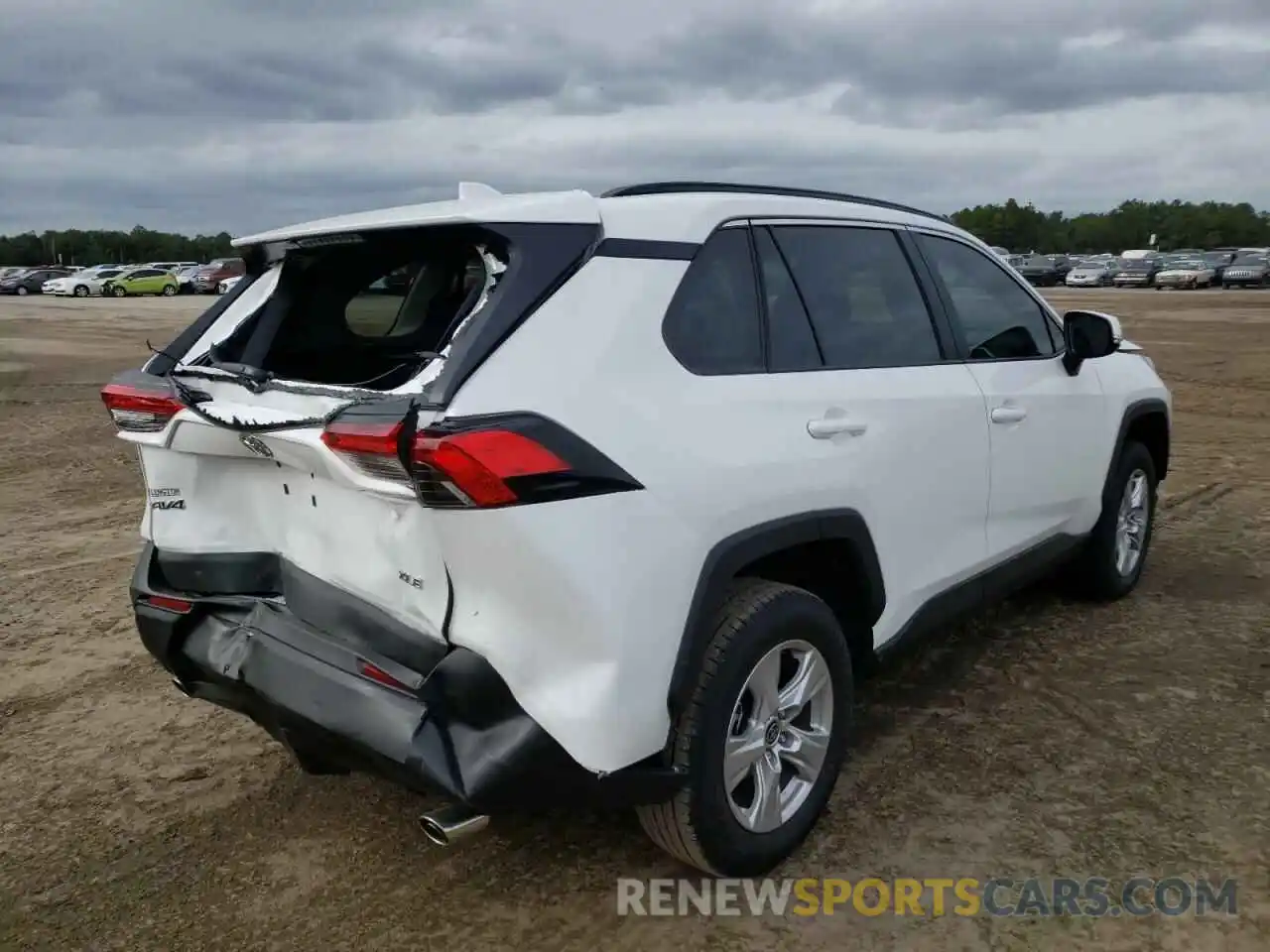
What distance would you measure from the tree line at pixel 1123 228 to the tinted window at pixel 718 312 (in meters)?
104

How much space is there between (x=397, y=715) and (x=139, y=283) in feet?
173

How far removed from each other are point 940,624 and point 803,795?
903mm

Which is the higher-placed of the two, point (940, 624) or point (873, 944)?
point (940, 624)

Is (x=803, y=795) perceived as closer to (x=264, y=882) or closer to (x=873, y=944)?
(x=873, y=944)

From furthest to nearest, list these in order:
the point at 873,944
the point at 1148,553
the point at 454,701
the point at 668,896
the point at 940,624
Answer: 1. the point at 1148,553
2. the point at 940,624
3. the point at 668,896
4. the point at 873,944
5. the point at 454,701

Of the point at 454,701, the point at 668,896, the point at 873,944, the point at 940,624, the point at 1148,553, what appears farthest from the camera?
the point at 1148,553

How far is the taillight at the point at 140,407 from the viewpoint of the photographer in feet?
10.0

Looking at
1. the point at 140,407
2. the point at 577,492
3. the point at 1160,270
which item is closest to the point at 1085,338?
the point at 577,492

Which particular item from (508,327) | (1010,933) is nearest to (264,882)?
(508,327)

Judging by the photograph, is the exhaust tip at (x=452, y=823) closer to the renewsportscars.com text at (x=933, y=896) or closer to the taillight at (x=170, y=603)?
the renewsportscars.com text at (x=933, y=896)

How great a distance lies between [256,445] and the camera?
279 cm

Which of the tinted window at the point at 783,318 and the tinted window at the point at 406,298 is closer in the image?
the tinted window at the point at 783,318

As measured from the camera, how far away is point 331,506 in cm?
273

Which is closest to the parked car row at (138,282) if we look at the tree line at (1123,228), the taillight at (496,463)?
the taillight at (496,463)
